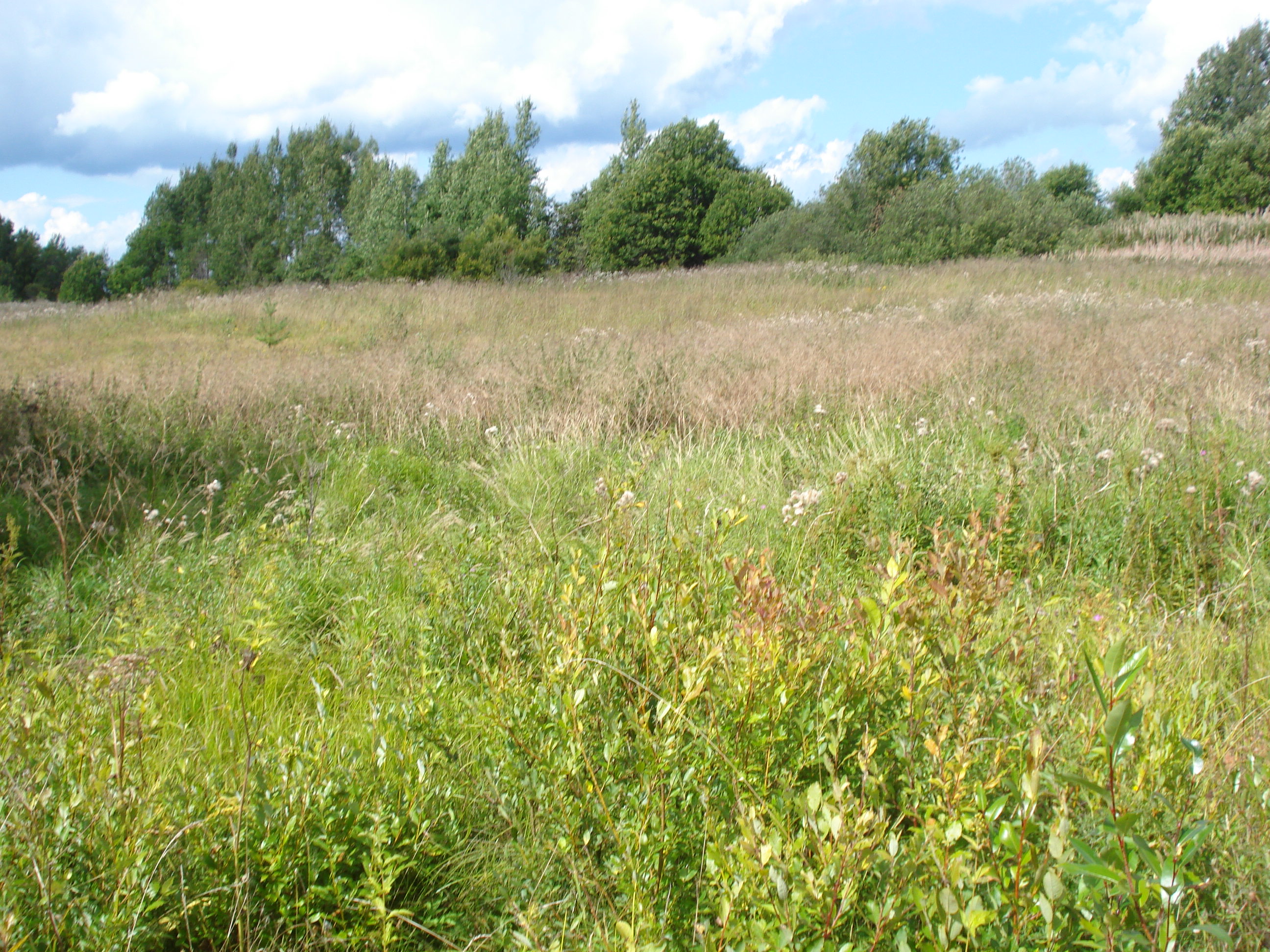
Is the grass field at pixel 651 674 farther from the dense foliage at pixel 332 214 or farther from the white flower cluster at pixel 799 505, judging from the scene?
the dense foliage at pixel 332 214

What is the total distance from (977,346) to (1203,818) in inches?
258

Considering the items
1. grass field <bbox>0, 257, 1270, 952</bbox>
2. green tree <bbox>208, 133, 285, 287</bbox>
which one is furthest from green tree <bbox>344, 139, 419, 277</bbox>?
grass field <bbox>0, 257, 1270, 952</bbox>

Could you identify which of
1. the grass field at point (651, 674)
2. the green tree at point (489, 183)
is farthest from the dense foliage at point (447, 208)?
the grass field at point (651, 674)

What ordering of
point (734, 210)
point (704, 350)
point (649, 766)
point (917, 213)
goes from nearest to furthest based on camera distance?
point (649, 766)
point (704, 350)
point (917, 213)
point (734, 210)

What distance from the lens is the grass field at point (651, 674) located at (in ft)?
4.47

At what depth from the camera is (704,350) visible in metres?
8.37

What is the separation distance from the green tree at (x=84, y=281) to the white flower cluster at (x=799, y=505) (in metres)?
52.5

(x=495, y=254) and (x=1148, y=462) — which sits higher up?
(x=495, y=254)

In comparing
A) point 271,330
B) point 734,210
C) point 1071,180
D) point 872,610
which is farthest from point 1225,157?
point 872,610

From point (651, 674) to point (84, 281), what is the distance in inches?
2197

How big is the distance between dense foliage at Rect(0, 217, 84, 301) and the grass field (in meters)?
57.3

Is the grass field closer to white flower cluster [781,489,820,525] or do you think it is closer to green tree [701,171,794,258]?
white flower cluster [781,489,820,525]

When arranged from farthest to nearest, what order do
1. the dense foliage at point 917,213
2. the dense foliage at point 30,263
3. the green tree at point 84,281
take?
the dense foliage at point 30,263
the green tree at point 84,281
the dense foliage at point 917,213

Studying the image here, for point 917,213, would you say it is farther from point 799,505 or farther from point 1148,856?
point 1148,856
